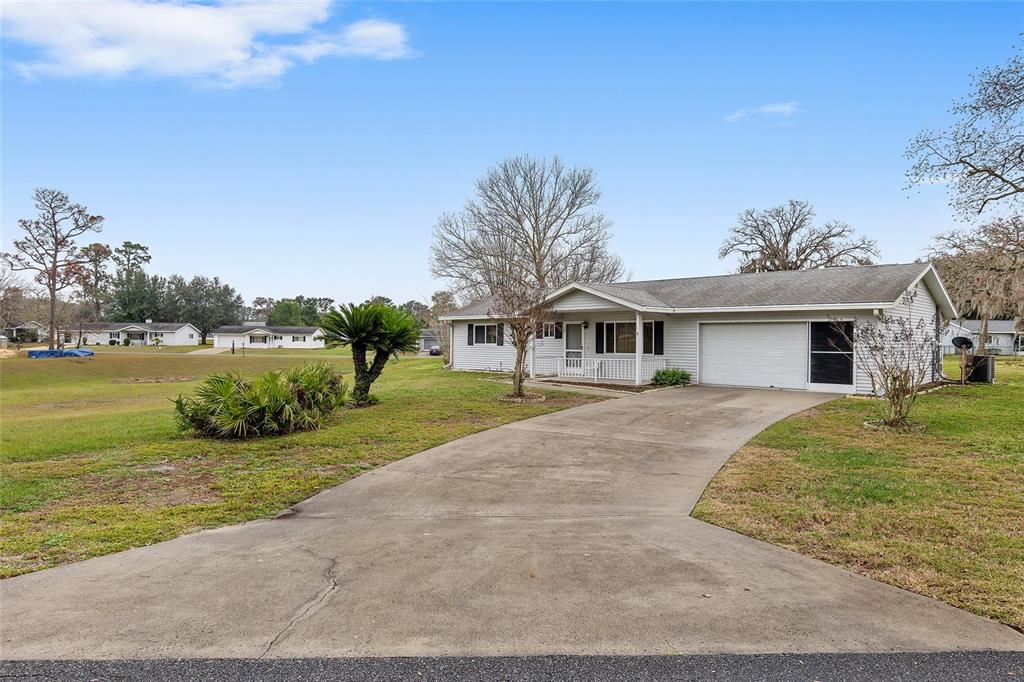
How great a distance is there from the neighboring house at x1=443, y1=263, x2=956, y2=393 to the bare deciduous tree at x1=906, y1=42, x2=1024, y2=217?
8.24 feet

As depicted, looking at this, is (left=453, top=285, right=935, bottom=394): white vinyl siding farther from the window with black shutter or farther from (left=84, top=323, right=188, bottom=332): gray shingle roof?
(left=84, top=323, right=188, bottom=332): gray shingle roof

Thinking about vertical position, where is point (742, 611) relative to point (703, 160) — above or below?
below

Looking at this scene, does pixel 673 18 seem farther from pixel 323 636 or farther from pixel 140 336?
pixel 140 336

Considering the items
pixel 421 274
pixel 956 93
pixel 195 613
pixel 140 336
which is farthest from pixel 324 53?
pixel 140 336

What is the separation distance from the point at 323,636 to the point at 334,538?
1750mm

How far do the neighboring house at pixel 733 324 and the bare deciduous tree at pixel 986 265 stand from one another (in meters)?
8.68

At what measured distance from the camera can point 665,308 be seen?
17.8m

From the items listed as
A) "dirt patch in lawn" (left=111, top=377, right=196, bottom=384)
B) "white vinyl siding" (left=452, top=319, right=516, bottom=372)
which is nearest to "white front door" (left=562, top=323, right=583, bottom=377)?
"white vinyl siding" (left=452, top=319, right=516, bottom=372)

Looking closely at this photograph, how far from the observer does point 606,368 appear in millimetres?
19203

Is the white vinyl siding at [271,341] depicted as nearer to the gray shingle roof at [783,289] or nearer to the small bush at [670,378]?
the gray shingle roof at [783,289]

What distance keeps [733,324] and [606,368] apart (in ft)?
13.8

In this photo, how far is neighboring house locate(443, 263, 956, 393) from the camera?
15820mm

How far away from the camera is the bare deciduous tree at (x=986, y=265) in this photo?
2542 cm

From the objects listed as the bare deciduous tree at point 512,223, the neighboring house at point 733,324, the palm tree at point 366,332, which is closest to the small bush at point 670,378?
the neighboring house at point 733,324
